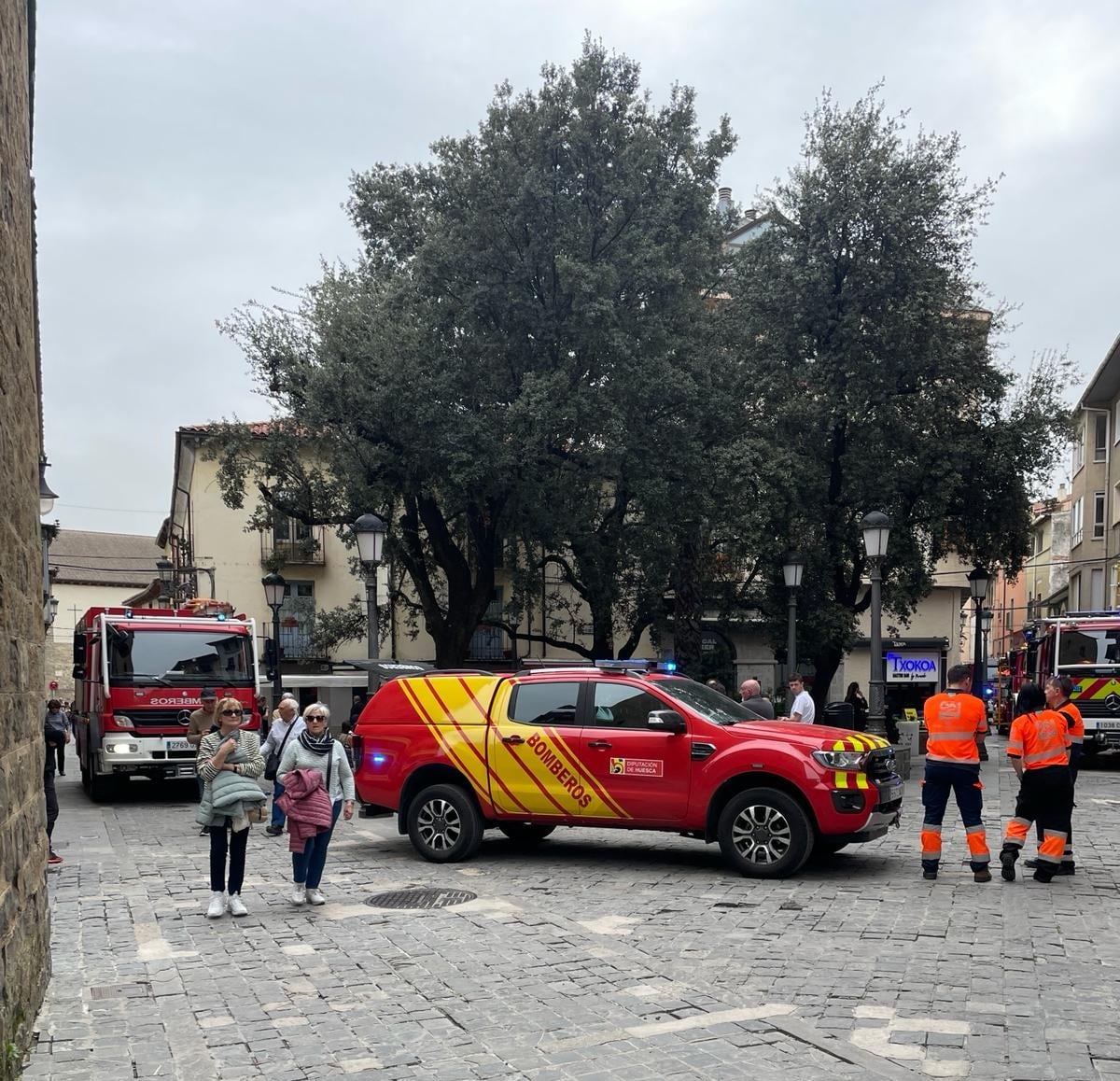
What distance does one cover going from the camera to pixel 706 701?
1152 centimetres

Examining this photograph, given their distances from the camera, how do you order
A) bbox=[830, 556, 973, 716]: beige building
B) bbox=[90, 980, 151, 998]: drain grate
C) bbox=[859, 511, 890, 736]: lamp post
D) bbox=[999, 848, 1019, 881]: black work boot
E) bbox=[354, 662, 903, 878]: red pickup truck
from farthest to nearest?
bbox=[830, 556, 973, 716]: beige building
bbox=[859, 511, 890, 736]: lamp post
bbox=[354, 662, 903, 878]: red pickup truck
bbox=[999, 848, 1019, 881]: black work boot
bbox=[90, 980, 151, 998]: drain grate

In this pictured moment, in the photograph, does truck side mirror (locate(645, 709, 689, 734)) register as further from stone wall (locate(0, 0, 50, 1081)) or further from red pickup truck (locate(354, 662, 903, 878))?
stone wall (locate(0, 0, 50, 1081))

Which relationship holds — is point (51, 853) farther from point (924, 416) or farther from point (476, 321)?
point (924, 416)

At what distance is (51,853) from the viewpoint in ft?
41.2

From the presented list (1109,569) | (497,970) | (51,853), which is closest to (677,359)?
(51,853)

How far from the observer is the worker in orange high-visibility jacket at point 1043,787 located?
9.98 meters

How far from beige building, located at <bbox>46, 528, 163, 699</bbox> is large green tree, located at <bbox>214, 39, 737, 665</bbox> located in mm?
46259

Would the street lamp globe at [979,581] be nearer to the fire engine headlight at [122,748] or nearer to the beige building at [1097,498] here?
the beige building at [1097,498]

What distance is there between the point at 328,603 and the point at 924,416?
22.5 metres

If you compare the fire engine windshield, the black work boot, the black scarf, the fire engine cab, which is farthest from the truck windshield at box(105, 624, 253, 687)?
the fire engine windshield

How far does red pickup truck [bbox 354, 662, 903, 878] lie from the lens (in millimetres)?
10375

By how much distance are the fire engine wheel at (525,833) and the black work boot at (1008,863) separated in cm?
454

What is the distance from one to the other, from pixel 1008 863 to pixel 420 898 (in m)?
4.88

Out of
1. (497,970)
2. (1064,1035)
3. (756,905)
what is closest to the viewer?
(1064,1035)
